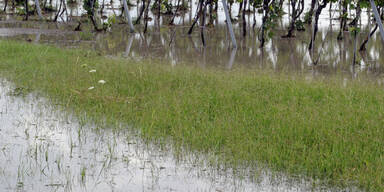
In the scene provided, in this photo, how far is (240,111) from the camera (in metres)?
7.27

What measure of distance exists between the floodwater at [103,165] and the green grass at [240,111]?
0.26 m

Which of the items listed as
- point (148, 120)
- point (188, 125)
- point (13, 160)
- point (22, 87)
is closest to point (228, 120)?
point (188, 125)

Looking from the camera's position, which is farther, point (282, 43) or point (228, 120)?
point (282, 43)

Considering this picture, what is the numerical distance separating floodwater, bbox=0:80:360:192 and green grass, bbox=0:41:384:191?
0.84 ft

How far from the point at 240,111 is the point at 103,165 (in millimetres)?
2441

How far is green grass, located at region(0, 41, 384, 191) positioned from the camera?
5555 mm

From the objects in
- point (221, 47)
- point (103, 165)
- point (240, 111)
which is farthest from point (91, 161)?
point (221, 47)

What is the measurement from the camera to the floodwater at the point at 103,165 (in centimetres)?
493

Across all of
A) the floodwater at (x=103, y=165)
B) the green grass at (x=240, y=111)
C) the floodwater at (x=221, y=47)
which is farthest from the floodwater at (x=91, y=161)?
the floodwater at (x=221, y=47)

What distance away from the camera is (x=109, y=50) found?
1509cm

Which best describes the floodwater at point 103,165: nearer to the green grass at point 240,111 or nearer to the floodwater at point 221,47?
the green grass at point 240,111

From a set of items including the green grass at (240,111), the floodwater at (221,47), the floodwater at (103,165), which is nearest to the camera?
the floodwater at (103,165)

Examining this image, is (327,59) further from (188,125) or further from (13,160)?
(13,160)

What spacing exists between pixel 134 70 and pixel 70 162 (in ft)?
16.3
